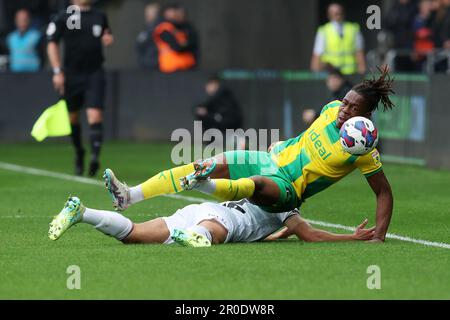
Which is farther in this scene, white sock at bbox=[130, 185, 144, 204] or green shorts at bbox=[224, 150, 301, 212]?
white sock at bbox=[130, 185, 144, 204]

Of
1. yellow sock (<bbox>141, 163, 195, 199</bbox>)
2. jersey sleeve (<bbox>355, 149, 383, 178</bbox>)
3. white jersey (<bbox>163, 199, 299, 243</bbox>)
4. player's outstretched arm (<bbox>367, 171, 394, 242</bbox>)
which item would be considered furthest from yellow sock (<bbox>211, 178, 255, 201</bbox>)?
player's outstretched arm (<bbox>367, 171, 394, 242</bbox>)

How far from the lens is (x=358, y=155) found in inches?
396

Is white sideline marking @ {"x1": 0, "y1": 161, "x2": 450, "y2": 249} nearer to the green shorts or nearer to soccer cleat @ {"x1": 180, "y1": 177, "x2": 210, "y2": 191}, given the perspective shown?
the green shorts

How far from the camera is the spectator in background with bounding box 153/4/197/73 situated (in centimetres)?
2353

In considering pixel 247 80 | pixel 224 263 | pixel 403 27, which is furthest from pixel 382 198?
pixel 247 80

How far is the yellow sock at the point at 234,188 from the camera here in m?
9.76

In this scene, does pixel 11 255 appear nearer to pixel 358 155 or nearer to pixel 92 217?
pixel 92 217

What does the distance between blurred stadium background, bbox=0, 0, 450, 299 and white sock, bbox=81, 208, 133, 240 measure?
0.15m

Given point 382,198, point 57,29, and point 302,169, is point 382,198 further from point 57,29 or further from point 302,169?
point 57,29

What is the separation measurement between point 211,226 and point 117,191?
0.73 metres

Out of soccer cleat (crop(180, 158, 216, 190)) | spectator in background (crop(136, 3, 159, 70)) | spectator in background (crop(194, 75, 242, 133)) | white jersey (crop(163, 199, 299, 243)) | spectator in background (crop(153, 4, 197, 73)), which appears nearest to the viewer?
soccer cleat (crop(180, 158, 216, 190))

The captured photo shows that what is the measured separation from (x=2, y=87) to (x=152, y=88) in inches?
102

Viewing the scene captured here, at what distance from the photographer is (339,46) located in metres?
21.9
